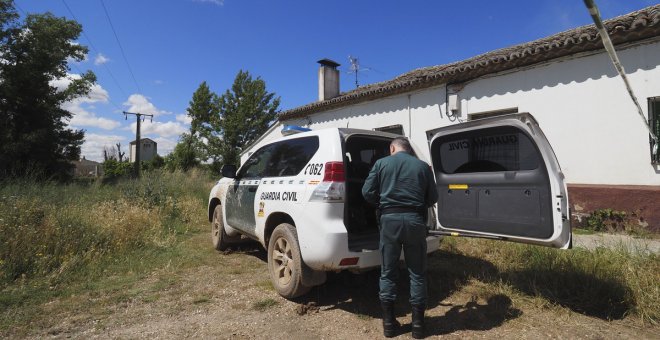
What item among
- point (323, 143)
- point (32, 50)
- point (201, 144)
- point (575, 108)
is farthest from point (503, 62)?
point (201, 144)

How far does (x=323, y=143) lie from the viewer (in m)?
3.85

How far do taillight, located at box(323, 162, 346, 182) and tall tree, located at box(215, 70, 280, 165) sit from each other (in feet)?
99.5

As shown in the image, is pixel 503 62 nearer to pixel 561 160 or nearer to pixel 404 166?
pixel 561 160

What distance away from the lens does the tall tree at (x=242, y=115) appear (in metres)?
33.6

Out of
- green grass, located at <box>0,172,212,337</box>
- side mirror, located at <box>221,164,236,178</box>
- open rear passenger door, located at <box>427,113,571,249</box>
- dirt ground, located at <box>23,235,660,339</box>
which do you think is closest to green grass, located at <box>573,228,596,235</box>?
dirt ground, located at <box>23,235,660,339</box>

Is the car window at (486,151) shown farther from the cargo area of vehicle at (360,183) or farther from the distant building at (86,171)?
the distant building at (86,171)

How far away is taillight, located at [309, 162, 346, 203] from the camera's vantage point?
350 centimetres

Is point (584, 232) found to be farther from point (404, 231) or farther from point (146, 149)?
point (146, 149)

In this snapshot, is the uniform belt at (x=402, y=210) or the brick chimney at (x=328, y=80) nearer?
the uniform belt at (x=402, y=210)

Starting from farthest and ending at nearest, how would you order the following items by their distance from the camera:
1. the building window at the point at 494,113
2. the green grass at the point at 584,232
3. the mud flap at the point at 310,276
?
the building window at the point at 494,113, the green grass at the point at 584,232, the mud flap at the point at 310,276

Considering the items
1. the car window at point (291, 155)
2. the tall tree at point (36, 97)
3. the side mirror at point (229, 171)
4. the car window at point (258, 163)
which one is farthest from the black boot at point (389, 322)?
the tall tree at point (36, 97)

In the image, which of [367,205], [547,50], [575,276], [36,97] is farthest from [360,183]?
[36,97]

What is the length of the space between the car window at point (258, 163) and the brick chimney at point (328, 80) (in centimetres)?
1096

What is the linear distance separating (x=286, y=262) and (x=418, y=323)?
1.51m
